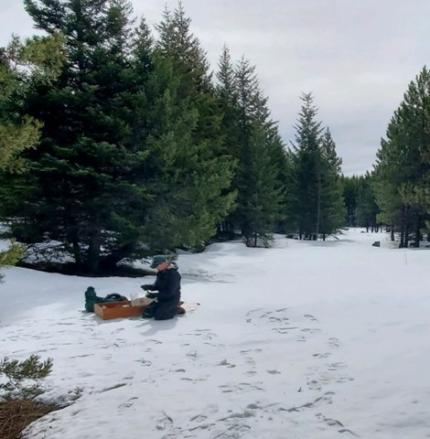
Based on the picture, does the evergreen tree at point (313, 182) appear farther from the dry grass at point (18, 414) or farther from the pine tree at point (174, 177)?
the dry grass at point (18, 414)

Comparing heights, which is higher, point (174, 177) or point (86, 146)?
point (86, 146)

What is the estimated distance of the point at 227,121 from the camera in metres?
30.6

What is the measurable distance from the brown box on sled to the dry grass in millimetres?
3708

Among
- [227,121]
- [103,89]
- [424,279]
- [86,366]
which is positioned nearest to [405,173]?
[227,121]

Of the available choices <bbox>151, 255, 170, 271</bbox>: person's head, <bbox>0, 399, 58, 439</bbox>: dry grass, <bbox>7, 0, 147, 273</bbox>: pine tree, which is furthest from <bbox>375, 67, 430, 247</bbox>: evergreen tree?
<bbox>0, 399, 58, 439</bbox>: dry grass

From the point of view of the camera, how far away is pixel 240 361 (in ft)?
19.1

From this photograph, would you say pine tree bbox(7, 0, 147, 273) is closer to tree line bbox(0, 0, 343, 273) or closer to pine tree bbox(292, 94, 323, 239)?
tree line bbox(0, 0, 343, 273)

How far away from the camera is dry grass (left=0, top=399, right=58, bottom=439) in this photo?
4.34m

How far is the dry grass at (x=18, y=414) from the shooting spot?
434 cm

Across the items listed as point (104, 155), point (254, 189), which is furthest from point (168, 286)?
point (254, 189)

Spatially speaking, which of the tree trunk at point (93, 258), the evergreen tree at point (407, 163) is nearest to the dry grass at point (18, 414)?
the tree trunk at point (93, 258)

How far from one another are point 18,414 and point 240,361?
2.67 metres

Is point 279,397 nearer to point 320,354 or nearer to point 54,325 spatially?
point 320,354

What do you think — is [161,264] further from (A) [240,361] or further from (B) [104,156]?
(B) [104,156]
